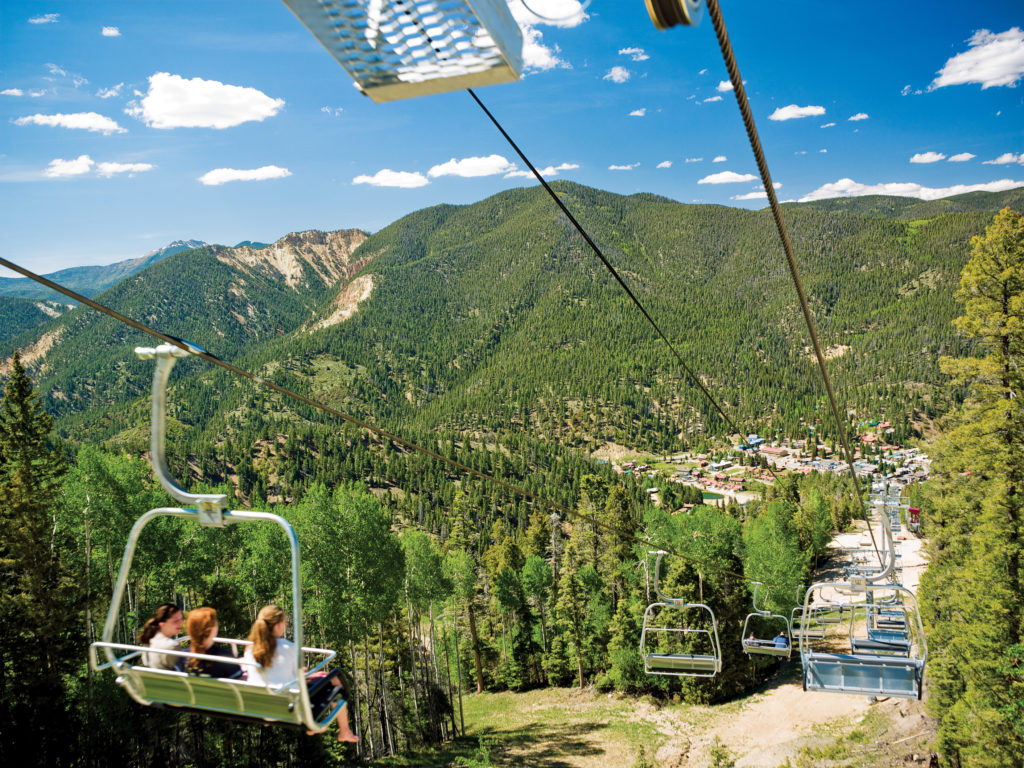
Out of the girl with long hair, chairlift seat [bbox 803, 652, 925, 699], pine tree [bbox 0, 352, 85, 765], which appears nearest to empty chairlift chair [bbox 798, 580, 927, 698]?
chairlift seat [bbox 803, 652, 925, 699]

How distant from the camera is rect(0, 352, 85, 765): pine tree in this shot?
15258 mm

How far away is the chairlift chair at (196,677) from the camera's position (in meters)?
3.53

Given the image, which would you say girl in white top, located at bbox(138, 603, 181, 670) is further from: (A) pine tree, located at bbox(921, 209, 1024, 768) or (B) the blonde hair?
(A) pine tree, located at bbox(921, 209, 1024, 768)

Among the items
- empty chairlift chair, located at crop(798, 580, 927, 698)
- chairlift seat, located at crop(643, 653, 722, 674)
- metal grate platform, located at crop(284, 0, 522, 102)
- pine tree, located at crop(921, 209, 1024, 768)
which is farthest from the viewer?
pine tree, located at crop(921, 209, 1024, 768)

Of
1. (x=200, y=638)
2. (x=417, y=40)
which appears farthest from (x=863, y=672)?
(x=417, y=40)

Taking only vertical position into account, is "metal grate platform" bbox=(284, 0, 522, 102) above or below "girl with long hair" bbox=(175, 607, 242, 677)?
above

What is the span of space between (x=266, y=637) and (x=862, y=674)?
296 inches

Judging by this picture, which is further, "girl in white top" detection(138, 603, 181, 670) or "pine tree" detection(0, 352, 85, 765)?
"pine tree" detection(0, 352, 85, 765)

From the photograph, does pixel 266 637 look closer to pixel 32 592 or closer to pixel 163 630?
pixel 163 630

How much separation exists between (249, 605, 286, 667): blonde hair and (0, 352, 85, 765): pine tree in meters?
15.7

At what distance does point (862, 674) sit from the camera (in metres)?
7.93

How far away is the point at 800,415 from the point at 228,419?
162 metres

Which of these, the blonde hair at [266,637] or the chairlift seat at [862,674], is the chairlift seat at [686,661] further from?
the blonde hair at [266,637]

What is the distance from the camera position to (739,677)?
94.7ft
